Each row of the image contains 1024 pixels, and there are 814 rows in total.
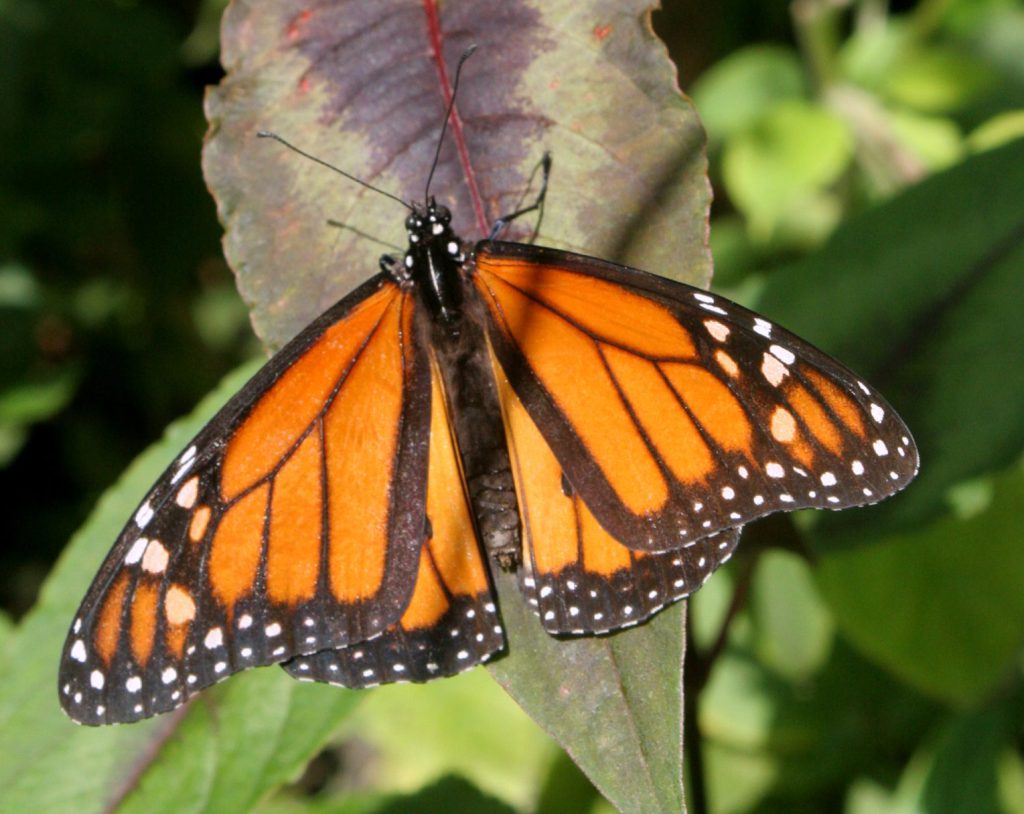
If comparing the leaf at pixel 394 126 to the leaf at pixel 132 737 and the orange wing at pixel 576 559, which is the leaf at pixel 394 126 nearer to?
the orange wing at pixel 576 559

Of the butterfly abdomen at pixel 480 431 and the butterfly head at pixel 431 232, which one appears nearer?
the butterfly head at pixel 431 232

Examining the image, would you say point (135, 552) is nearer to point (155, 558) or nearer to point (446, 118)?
point (155, 558)

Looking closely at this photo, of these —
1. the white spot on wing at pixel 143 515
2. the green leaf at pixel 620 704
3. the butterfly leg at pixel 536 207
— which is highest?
the butterfly leg at pixel 536 207

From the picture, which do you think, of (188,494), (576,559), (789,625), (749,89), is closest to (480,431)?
(576,559)

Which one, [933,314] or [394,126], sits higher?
[394,126]

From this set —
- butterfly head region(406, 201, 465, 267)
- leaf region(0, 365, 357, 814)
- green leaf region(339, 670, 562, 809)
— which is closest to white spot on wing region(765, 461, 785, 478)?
butterfly head region(406, 201, 465, 267)

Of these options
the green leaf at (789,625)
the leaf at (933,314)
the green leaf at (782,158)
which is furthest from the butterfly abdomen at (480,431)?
the green leaf at (789,625)
